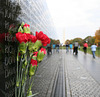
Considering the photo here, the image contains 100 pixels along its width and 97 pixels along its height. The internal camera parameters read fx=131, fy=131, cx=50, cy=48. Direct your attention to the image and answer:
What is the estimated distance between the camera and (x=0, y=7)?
68.6 inches

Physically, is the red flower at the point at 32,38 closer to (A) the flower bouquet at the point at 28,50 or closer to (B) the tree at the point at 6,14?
(A) the flower bouquet at the point at 28,50

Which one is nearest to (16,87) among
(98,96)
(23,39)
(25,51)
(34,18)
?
(25,51)

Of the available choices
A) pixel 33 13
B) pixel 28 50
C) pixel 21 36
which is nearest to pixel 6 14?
pixel 21 36

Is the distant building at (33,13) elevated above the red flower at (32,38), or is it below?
above

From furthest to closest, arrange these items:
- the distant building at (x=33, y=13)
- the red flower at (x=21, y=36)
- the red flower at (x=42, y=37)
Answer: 1. the distant building at (x=33, y=13)
2. the red flower at (x=42, y=37)
3. the red flower at (x=21, y=36)

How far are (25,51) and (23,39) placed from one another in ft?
0.61

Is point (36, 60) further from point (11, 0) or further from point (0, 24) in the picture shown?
point (11, 0)

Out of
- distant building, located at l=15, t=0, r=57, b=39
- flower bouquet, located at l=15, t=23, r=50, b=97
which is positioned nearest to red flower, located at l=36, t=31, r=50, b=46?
flower bouquet, located at l=15, t=23, r=50, b=97

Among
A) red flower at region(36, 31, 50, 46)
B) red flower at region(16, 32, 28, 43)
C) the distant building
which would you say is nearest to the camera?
red flower at region(16, 32, 28, 43)

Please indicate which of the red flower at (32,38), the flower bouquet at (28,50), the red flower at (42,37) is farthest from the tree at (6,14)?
the red flower at (42,37)

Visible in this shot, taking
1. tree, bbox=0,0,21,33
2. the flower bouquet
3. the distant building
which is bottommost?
the flower bouquet

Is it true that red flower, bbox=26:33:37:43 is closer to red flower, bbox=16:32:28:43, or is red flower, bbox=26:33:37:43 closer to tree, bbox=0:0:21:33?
red flower, bbox=16:32:28:43

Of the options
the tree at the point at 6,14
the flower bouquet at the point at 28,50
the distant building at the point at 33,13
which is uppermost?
the distant building at the point at 33,13

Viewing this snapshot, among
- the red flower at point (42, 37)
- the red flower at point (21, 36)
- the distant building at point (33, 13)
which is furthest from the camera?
the distant building at point (33, 13)
